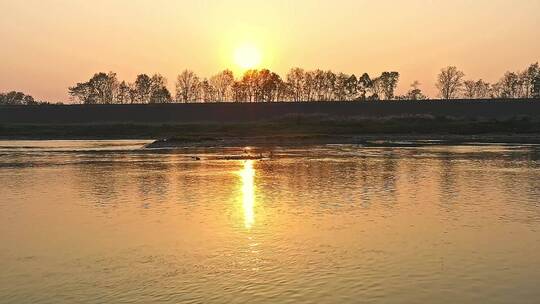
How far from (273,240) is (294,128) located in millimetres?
84564

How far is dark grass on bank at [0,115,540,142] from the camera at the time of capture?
91625 millimetres

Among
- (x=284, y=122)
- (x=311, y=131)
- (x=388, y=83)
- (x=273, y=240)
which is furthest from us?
(x=388, y=83)

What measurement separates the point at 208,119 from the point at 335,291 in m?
115

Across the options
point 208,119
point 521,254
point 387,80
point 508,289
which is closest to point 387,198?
point 521,254

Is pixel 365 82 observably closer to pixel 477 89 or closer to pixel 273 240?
pixel 477 89

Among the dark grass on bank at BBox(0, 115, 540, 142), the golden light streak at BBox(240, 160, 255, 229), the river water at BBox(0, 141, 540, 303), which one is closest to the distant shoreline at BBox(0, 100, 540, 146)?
the dark grass on bank at BBox(0, 115, 540, 142)

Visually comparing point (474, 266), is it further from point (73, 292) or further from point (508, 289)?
point (73, 292)

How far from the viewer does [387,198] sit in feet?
76.3

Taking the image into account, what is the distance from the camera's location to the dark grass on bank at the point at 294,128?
Result: 9162 cm

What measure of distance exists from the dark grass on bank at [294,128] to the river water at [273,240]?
5907 cm

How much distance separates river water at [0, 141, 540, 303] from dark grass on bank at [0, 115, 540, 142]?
5907 centimetres

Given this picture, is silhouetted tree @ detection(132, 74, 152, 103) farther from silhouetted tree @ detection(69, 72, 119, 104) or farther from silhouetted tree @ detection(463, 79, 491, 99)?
silhouetted tree @ detection(463, 79, 491, 99)

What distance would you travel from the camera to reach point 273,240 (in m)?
15.6

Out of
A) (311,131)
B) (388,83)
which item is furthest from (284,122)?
(388,83)
